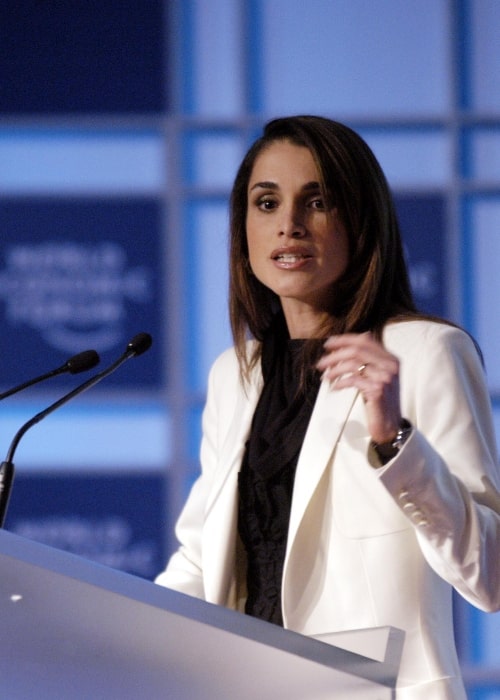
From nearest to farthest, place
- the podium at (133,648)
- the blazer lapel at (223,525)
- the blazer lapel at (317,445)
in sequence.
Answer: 1. the podium at (133,648)
2. the blazer lapel at (317,445)
3. the blazer lapel at (223,525)

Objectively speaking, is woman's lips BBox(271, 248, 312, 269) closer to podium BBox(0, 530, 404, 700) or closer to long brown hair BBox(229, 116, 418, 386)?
long brown hair BBox(229, 116, 418, 386)

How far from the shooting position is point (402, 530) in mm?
1711

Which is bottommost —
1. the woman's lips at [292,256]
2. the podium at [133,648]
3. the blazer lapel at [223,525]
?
the blazer lapel at [223,525]

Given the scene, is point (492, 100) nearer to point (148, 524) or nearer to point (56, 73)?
point (56, 73)

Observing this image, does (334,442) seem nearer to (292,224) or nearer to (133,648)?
(292,224)

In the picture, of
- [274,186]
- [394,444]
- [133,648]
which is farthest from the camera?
[274,186]

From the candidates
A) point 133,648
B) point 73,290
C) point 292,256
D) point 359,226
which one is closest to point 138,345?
point 292,256

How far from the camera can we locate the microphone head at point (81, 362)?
1.86 metres

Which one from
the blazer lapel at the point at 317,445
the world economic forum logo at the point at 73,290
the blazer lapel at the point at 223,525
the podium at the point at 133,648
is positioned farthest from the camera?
the world economic forum logo at the point at 73,290

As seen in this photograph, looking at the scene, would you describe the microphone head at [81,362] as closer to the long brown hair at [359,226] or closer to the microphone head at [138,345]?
the microphone head at [138,345]

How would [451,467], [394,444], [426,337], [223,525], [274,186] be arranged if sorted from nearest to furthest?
[394,444] < [451,467] < [426,337] < [223,525] < [274,186]

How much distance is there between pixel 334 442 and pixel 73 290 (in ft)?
8.47

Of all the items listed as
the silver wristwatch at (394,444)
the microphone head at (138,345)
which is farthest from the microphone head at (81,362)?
the silver wristwatch at (394,444)

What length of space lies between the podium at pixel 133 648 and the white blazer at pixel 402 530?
614 millimetres
